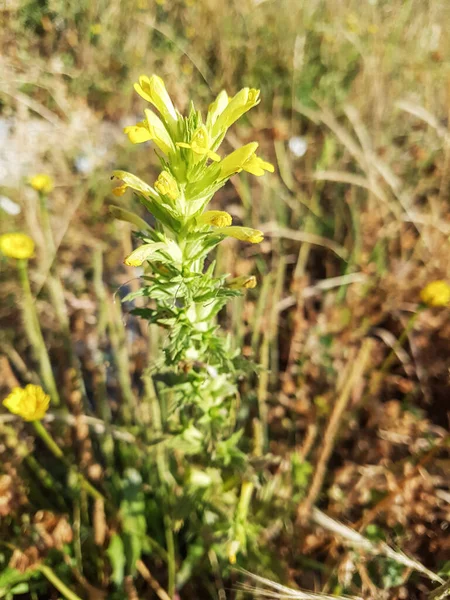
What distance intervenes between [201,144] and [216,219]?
0.16m

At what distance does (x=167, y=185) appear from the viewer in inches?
34.1

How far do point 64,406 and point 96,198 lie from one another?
5.01 feet

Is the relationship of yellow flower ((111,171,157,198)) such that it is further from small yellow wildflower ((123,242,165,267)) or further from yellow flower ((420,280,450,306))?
yellow flower ((420,280,450,306))

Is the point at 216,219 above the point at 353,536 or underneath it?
above

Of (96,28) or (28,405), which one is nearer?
(28,405)

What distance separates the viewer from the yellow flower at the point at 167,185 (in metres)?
0.86

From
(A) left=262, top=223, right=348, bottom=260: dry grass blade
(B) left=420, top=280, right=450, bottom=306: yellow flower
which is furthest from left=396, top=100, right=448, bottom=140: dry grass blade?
(B) left=420, top=280, right=450, bottom=306: yellow flower

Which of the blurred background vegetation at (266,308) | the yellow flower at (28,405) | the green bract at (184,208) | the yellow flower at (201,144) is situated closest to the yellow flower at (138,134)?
the green bract at (184,208)

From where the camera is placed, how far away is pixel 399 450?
192 cm

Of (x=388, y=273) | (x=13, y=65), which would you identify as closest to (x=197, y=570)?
(x=388, y=273)

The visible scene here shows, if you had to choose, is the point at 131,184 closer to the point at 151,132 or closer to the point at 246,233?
the point at 151,132

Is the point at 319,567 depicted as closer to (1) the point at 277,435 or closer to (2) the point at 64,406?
(1) the point at 277,435

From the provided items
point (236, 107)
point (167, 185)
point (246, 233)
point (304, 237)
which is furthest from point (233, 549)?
point (304, 237)

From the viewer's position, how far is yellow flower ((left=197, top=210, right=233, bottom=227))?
37.0 inches
